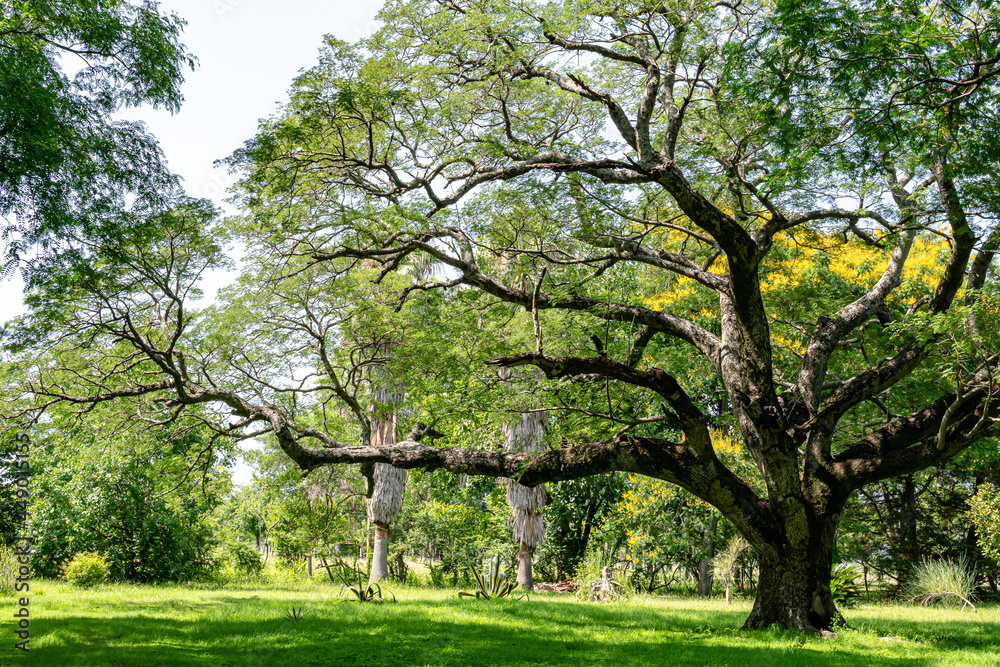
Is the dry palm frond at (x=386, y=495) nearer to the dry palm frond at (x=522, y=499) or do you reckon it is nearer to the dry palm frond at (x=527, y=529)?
the dry palm frond at (x=522, y=499)

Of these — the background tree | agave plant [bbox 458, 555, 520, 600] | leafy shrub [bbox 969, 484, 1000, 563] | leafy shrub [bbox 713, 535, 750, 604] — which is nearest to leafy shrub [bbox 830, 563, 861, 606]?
Answer: leafy shrub [bbox 713, 535, 750, 604]

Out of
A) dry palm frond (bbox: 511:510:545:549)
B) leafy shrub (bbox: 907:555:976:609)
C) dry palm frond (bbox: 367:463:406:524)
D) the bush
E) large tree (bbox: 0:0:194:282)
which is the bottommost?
the bush

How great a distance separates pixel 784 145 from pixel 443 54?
5.13 meters

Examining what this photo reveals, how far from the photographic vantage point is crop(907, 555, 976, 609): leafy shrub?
45.2ft

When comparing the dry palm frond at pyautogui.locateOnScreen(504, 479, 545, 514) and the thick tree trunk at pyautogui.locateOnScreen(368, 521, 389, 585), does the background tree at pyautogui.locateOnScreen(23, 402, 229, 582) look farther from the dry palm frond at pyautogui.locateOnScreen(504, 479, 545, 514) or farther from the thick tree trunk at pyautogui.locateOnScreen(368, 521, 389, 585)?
the dry palm frond at pyautogui.locateOnScreen(504, 479, 545, 514)

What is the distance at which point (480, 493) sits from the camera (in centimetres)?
2067

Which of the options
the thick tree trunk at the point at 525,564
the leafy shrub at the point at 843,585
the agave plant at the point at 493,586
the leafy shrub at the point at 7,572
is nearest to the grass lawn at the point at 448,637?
the leafy shrub at the point at 7,572

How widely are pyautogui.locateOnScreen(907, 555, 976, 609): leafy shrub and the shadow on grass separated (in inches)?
262

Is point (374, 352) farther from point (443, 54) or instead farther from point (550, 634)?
point (550, 634)

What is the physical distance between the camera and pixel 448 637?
7.79m

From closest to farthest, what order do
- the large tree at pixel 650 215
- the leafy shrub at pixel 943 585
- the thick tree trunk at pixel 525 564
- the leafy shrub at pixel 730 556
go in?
the large tree at pixel 650 215 → the leafy shrub at pixel 943 585 → the leafy shrub at pixel 730 556 → the thick tree trunk at pixel 525 564

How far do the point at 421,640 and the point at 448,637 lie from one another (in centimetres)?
33

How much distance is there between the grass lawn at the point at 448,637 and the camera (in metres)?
6.61

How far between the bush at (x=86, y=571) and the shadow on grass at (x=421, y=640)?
510 centimetres
